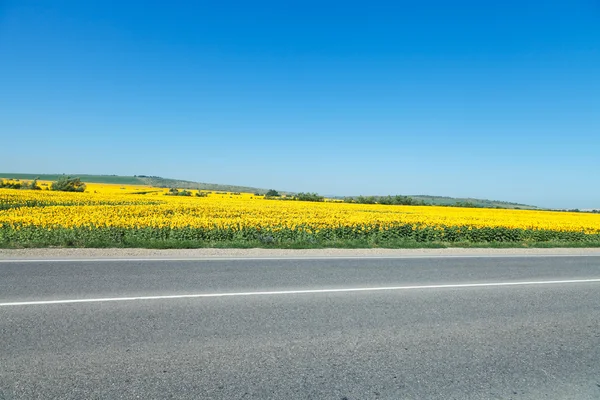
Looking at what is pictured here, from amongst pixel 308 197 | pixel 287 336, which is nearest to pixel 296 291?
pixel 287 336

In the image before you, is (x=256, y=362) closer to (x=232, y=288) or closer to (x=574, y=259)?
(x=232, y=288)

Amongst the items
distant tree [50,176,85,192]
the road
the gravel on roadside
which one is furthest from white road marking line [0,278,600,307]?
distant tree [50,176,85,192]

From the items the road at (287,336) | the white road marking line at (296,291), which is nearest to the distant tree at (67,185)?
the road at (287,336)

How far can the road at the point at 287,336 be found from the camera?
11.7 feet

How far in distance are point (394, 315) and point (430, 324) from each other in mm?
544

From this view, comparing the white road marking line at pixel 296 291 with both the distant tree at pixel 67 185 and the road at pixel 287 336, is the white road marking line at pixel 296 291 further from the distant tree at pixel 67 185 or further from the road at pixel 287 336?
the distant tree at pixel 67 185

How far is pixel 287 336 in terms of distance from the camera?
471 centimetres

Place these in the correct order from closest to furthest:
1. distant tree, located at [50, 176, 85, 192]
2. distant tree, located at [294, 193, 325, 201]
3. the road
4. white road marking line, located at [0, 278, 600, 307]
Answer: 1. the road
2. white road marking line, located at [0, 278, 600, 307]
3. distant tree, located at [50, 176, 85, 192]
4. distant tree, located at [294, 193, 325, 201]

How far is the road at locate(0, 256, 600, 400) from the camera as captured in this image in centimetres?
356

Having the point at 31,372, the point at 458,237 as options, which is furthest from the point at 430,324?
the point at 458,237

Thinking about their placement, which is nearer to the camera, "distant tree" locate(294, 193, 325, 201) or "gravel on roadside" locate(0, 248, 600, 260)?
"gravel on roadside" locate(0, 248, 600, 260)

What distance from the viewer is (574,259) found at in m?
13.1

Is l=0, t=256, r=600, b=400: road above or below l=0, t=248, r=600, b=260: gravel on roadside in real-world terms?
above

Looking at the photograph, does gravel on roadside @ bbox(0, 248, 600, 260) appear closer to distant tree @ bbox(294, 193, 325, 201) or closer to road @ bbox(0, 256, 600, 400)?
road @ bbox(0, 256, 600, 400)
